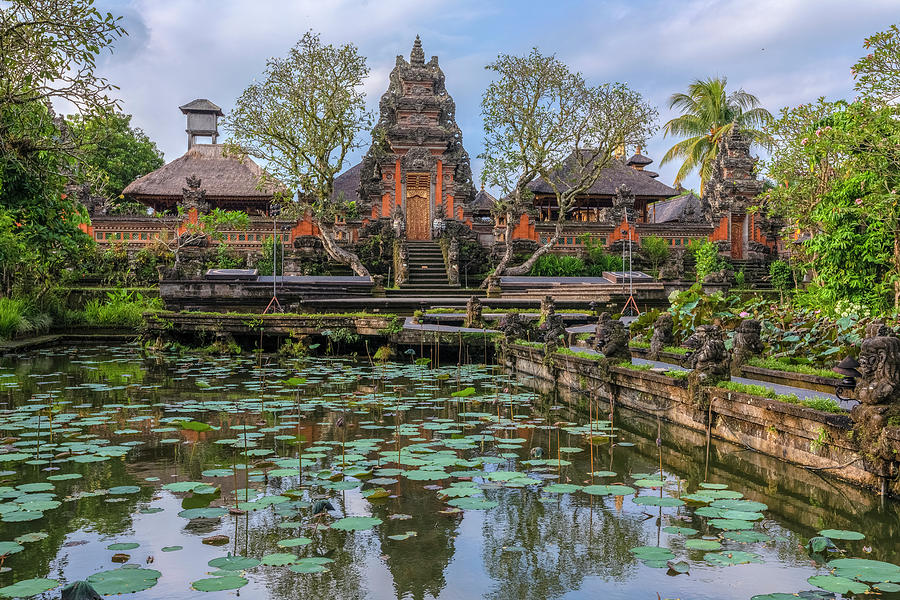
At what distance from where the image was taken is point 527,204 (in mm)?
23344

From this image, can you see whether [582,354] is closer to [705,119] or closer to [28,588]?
[28,588]

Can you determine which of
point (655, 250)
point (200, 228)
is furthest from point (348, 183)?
point (655, 250)

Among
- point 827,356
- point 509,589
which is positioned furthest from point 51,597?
point 827,356

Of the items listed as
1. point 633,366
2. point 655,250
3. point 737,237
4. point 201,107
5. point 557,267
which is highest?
point 201,107

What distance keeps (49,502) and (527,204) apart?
820 inches

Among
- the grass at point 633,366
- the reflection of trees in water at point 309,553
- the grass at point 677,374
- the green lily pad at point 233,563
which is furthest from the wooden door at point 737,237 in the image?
the green lily pad at point 233,563

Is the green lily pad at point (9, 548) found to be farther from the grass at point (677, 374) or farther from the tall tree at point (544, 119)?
the tall tree at point (544, 119)

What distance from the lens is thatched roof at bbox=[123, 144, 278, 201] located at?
26.6 m

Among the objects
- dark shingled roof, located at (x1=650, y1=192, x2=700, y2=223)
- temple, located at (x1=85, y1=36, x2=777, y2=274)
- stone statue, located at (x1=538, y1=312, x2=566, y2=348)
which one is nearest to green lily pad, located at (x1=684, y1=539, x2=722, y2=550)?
stone statue, located at (x1=538, y1=312, x2=566, y2=348)

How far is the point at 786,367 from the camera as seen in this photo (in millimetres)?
6605

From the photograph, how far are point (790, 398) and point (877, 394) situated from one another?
37.3 inches

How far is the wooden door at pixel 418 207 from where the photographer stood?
23531 millimetres

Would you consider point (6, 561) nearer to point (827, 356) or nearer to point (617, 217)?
point (827, 356)

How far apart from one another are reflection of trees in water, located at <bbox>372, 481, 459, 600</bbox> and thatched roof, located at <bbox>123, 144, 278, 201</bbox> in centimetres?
2402
